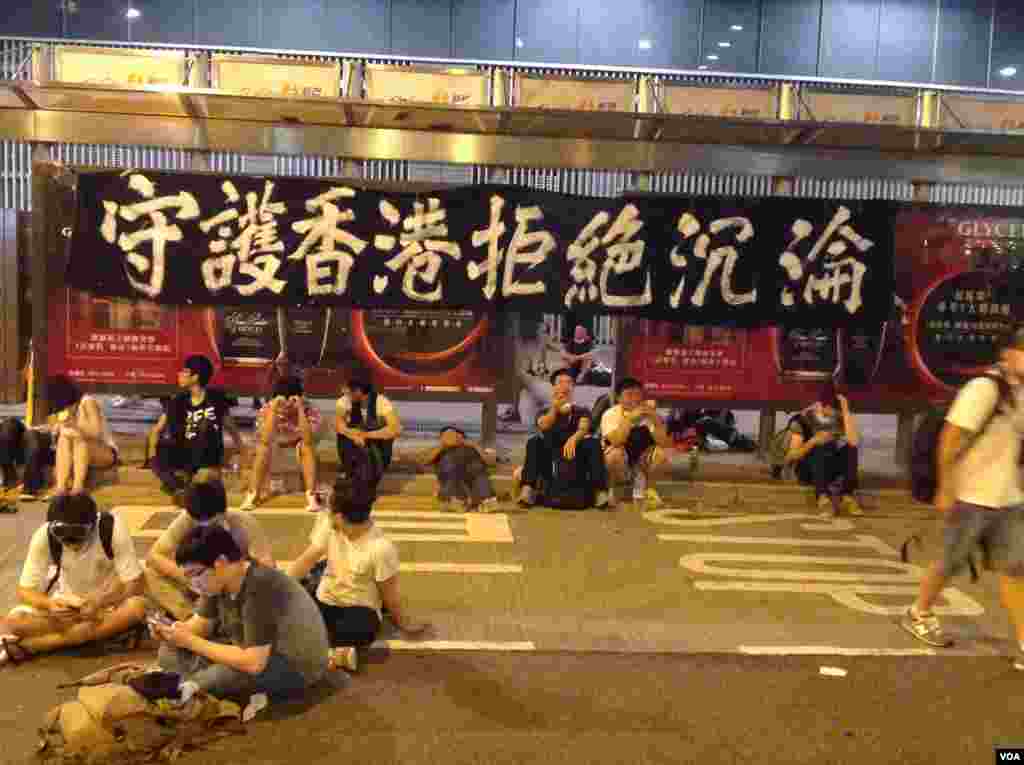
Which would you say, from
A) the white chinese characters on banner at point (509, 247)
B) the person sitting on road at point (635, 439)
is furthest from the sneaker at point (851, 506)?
the white chinese characters on banner at point (509, 247)

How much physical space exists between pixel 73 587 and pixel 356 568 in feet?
5.00

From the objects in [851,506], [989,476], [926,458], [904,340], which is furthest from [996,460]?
[904,340]

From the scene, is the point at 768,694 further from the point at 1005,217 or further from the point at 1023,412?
the point at 1005,217

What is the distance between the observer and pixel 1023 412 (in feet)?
17.5

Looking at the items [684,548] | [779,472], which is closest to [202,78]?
[684,548]

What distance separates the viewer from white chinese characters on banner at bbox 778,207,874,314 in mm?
9367

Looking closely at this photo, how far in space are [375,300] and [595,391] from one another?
6602mm

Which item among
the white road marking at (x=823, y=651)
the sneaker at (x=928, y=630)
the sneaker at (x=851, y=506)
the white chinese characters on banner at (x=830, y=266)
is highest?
the white chinese characters on banner at (x=830, y=266)

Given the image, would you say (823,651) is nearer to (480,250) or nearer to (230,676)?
(230,676)

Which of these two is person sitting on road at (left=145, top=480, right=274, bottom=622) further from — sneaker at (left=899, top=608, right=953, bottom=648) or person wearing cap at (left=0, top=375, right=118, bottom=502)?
sneaker at (left=899, top=608, right=953, bottom=648)

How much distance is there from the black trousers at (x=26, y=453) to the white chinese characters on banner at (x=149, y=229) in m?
1.59

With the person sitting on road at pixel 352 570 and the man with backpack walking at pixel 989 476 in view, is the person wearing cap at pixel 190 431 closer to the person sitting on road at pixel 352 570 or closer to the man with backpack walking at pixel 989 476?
the person sitting on road at pixel 352 570

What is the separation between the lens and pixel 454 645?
5.58 meters

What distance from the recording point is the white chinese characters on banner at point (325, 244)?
910cm
